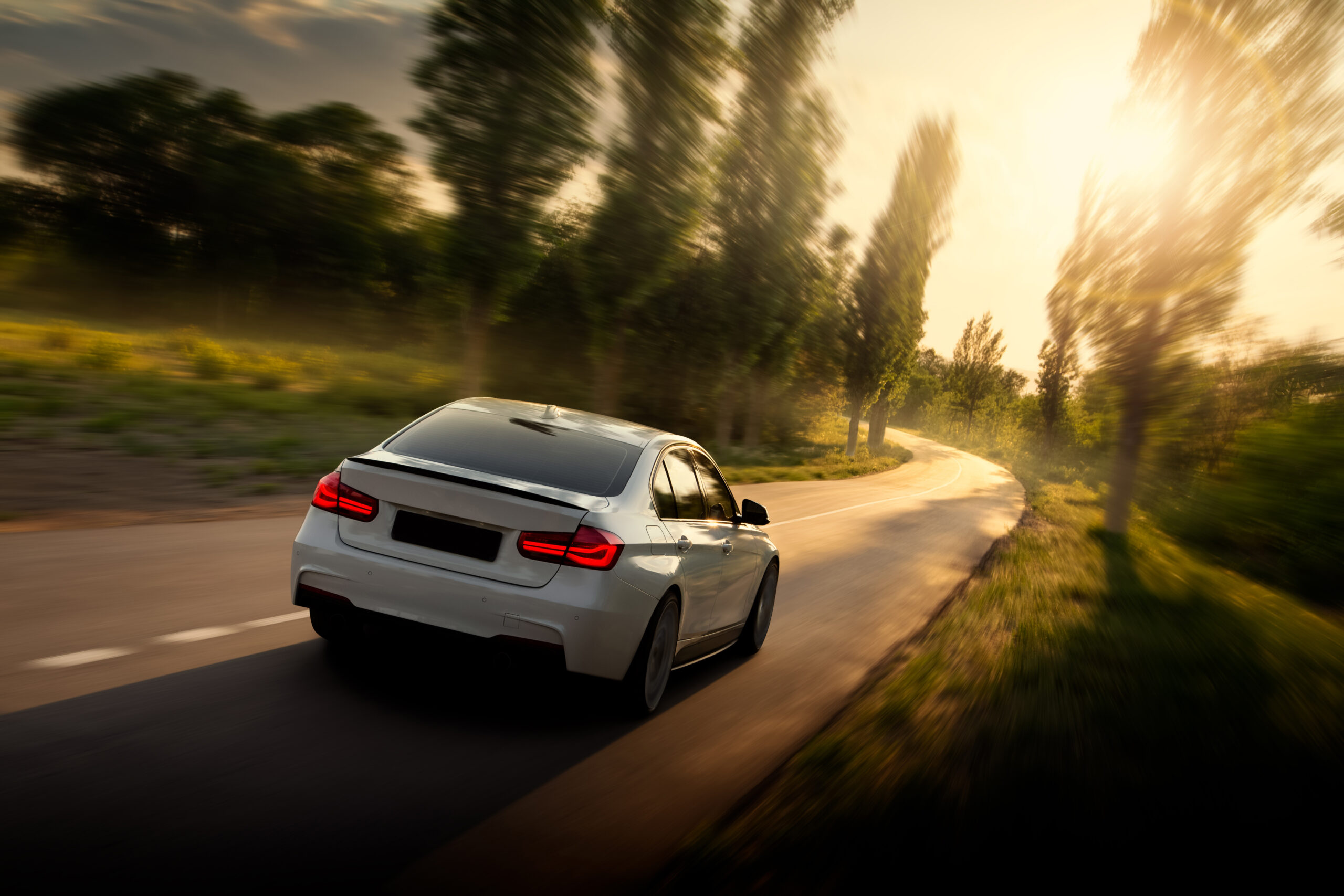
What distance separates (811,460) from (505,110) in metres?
25.0

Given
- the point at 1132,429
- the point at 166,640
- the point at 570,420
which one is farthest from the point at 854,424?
the point at 166,640

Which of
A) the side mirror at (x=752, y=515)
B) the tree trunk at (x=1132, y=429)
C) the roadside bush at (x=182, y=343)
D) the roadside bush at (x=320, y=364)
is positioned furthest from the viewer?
the roadside bush at (x=320, y=364)

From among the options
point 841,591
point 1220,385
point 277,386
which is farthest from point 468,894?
point 277,386

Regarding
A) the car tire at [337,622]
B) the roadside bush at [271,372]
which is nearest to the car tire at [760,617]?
the car tire at [337,622]

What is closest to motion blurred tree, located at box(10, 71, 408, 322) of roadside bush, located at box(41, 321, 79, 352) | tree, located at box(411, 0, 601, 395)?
roadside bush, located at box(41, 321, 79, 352)

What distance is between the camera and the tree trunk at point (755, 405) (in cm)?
4128

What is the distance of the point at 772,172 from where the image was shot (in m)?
31.9

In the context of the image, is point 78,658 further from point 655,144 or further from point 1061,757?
point 655,144

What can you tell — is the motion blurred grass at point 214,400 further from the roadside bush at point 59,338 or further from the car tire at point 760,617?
the car tire at point 760,617

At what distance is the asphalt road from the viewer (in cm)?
290

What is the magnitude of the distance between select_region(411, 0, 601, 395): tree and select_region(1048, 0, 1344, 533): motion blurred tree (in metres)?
11.6

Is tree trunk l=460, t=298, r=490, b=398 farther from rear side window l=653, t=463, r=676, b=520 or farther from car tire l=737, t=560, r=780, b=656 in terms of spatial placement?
rear side window l=653, t=463, r=676, b=520

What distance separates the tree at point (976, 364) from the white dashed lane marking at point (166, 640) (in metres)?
78.6

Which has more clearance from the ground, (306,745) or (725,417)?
(306,745)
